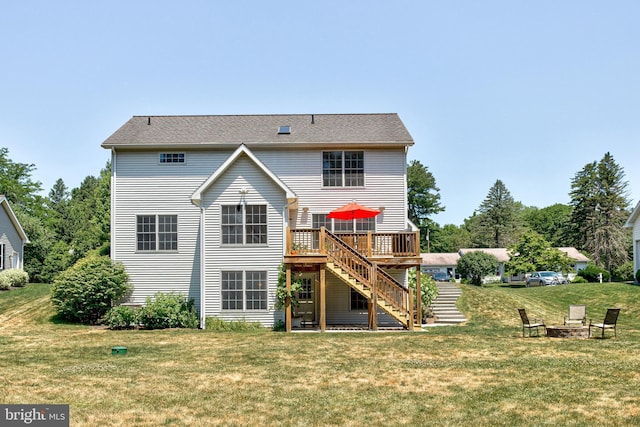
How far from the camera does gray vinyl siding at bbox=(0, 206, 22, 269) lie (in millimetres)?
40688

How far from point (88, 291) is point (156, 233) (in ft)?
12.3

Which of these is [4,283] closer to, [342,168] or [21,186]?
[342,168]

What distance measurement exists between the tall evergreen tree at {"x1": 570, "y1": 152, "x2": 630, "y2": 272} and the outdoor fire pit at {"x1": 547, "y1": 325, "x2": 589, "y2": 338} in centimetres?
5894

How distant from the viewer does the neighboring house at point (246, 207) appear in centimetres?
2539

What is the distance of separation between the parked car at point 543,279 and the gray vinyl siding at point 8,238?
134 feet

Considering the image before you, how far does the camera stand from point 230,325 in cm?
2509

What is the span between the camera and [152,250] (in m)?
27.5

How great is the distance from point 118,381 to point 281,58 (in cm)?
1277

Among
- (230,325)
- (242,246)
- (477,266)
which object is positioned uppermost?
(242,246)

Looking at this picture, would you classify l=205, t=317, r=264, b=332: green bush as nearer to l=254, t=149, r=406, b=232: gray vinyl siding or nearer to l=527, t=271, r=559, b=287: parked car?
l=254, t=149, r=406, b=232: gray vinyl siding

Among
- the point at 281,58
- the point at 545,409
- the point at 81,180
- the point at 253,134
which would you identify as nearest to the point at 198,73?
the point at 281,58

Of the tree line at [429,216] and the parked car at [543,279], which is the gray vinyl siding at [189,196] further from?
the parked car at [543,279]

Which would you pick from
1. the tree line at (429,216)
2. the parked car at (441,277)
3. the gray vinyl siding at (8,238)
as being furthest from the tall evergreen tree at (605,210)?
the gray vinyl siding at (8,238)

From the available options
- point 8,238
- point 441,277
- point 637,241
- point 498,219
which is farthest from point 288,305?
point 498,219
